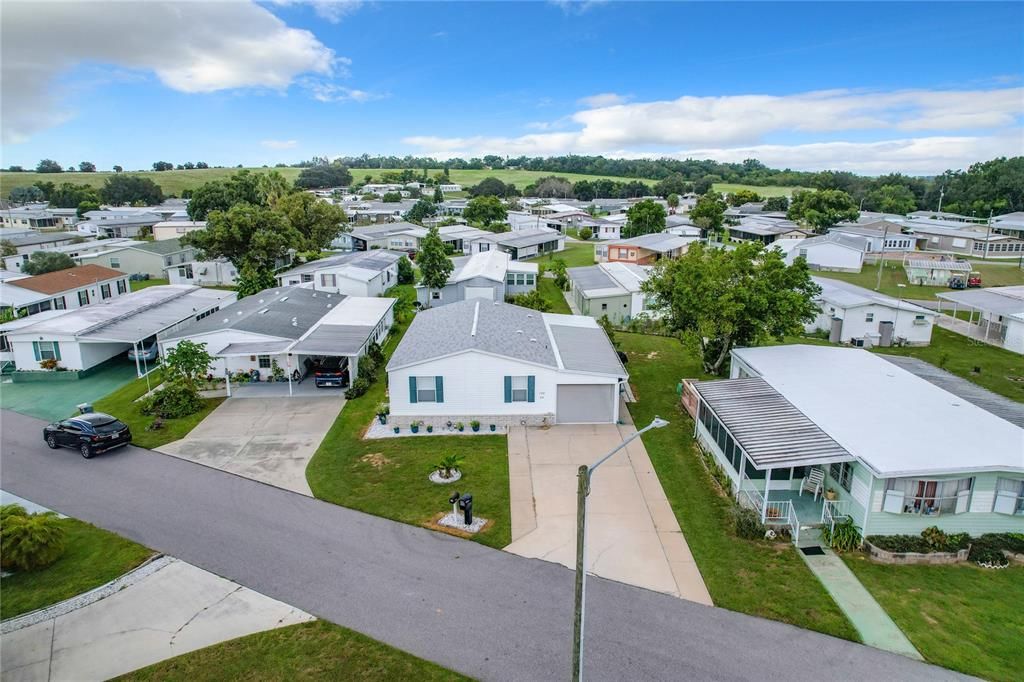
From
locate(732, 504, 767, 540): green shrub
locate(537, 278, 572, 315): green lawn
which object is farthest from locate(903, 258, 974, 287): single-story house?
locate(732, 504, 767, 540): green shrub

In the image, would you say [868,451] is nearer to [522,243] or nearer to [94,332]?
[94,332]

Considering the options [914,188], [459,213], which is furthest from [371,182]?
[914,188]

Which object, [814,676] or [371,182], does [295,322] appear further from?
[371,182]

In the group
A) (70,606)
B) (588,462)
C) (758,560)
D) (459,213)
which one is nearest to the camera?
(70,606)

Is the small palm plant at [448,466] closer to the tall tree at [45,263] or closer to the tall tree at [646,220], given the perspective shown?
the tall tree at [45,263]

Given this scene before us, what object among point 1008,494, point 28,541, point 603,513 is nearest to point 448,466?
point 603,513
